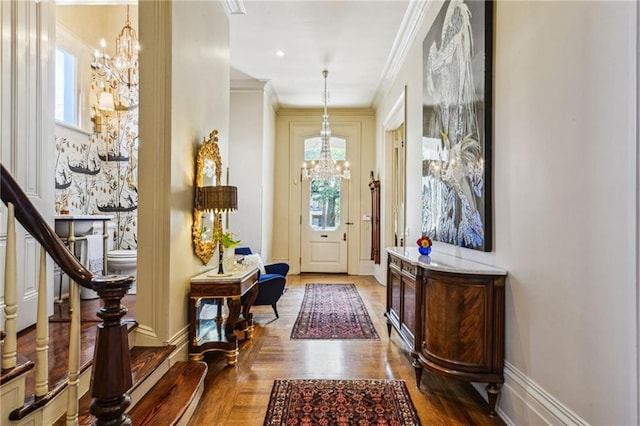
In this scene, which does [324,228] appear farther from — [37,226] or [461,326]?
[37,226]

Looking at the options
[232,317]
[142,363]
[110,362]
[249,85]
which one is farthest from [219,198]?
[249,85]

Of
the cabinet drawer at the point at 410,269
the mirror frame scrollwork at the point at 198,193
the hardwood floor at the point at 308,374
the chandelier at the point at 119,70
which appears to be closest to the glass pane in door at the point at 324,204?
the hardwood floor at the point at 308,374

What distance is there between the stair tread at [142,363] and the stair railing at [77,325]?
517 mm

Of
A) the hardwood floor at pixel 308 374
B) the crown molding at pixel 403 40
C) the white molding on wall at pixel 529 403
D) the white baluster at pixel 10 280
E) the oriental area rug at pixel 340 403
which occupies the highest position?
the crown molding at pixel 403 40

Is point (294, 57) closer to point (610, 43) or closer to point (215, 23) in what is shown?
point (215, 23)

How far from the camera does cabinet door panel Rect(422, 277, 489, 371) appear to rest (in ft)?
7.20

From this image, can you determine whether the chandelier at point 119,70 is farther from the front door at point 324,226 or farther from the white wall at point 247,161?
the front door at point 324,226

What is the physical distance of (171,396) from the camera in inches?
85.3

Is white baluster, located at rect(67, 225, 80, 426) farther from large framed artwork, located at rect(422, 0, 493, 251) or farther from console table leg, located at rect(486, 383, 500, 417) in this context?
large framed artwork, located at rect(422, 0, 493, 251)

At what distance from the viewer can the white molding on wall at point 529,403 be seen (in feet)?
5.52

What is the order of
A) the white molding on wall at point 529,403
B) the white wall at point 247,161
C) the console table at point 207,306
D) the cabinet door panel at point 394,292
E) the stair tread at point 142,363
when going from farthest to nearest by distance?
the white wall at point 247,161
the cabinet door panel at point 394,292
the console table at point 207,306
the stair tread at point 142,363
the white molding on wall at point 529,403

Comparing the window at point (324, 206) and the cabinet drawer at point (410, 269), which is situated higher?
the window at point (324, 206)

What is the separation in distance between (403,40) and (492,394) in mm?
4156

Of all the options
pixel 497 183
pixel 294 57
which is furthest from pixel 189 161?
pixel 294 57
